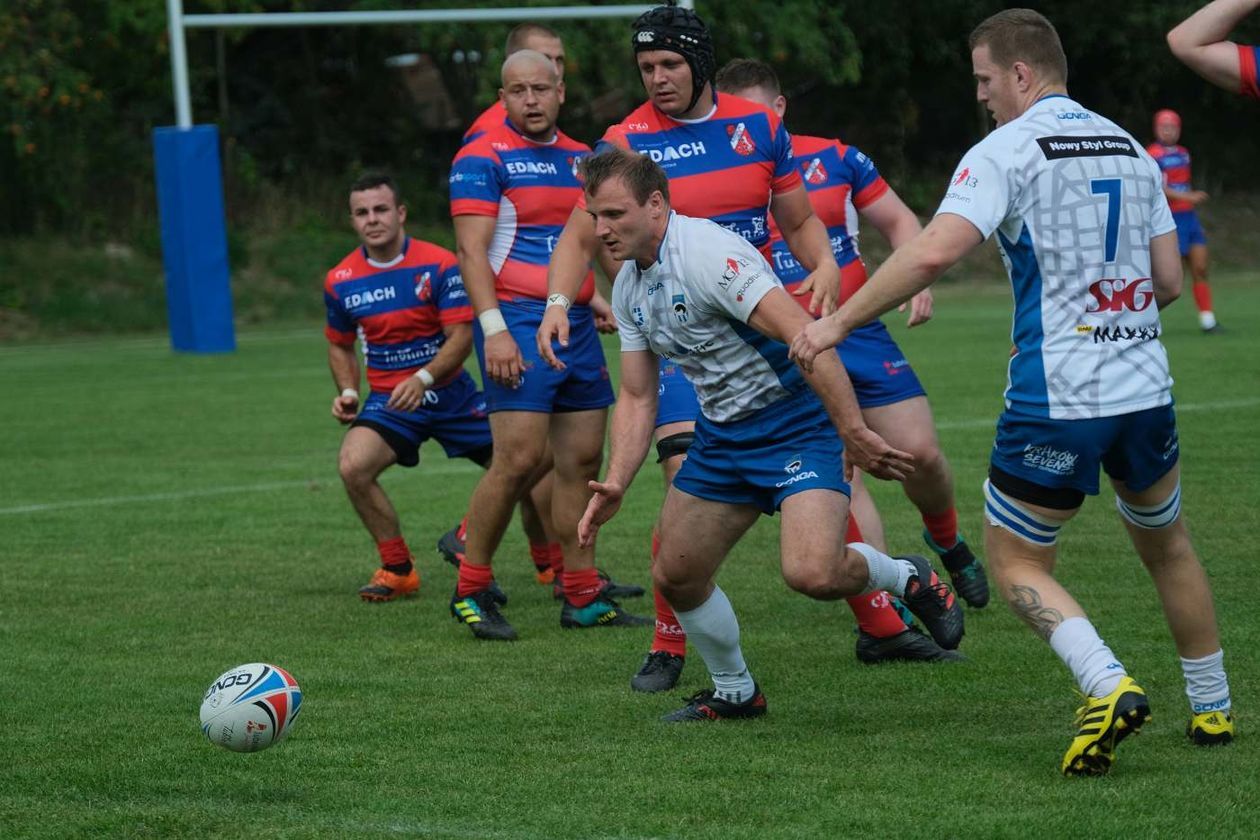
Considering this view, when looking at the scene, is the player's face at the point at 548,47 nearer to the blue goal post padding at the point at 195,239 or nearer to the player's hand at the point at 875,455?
the player's hand at the point at 875,455

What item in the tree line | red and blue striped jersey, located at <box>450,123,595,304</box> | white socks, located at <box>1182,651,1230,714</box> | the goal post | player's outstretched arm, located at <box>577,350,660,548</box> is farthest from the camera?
the tree line

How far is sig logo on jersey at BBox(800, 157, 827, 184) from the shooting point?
754 cm

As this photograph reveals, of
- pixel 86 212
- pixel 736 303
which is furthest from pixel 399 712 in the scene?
pixel 86 212

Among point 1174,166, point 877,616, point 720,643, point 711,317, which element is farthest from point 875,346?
point 1174,166

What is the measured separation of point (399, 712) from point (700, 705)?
3.15 ft

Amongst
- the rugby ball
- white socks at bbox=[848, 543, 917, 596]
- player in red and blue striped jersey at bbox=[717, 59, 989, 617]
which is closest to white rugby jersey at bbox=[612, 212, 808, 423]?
white socks at bbox=[848, 543, 917, 596]

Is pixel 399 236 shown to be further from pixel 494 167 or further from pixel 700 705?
pixel 700 705

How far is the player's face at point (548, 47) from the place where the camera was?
745 cm

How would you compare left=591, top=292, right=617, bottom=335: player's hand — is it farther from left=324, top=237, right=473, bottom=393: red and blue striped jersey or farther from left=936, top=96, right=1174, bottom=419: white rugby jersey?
left=936, top=96, right=1174, bottom=419: white rugby jersey

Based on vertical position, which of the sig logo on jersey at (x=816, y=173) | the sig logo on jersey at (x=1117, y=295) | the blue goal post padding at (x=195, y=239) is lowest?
the blue goal post padding at (x=195, y=239)

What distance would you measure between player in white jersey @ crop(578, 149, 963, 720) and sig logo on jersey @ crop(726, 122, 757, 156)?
996mm

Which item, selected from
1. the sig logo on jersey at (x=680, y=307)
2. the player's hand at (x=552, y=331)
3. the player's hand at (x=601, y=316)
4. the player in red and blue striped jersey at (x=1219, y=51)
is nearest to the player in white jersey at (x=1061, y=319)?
the player in red and blue striped jersey at (x=1219, y=51)

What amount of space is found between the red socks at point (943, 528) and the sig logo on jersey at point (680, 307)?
217 cm

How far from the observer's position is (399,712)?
574 cm
